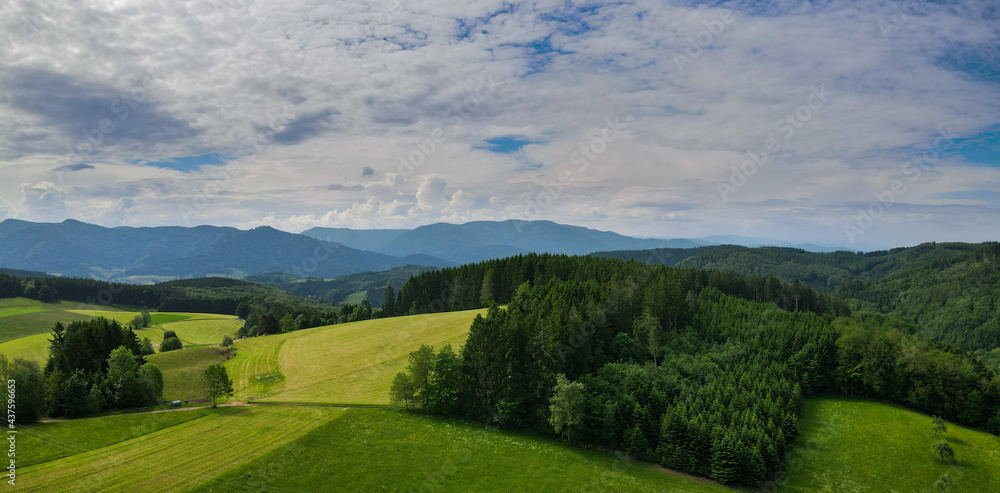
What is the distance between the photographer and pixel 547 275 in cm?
11781

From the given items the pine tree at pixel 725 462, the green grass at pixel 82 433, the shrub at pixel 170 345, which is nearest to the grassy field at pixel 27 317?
the shrub at pixel 170 345

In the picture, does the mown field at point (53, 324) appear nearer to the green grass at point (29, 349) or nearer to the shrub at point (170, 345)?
the green grass at point (29, 349)

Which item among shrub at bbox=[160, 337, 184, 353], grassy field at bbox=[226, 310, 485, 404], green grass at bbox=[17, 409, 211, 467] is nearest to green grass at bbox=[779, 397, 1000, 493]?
grassy field at bbox=[226, 310, 485, 404]

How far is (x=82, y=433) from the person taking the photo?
46.2 meters

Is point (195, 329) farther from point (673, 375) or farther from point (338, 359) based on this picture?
point (673, 375)

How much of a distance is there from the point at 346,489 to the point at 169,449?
20.2m

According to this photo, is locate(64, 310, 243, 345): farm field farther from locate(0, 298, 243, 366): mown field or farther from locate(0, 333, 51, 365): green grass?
locate(0, 333, 51, 365): green grass

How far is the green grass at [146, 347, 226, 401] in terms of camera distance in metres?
66.4

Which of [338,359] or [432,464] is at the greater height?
[338,359]

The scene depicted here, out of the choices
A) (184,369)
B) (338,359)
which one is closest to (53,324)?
(184,369)

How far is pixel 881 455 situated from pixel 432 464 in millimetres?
57960

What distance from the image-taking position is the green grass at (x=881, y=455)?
49938mm

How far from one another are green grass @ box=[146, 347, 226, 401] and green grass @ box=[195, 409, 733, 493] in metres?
32.1

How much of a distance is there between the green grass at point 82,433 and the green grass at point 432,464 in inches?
694
